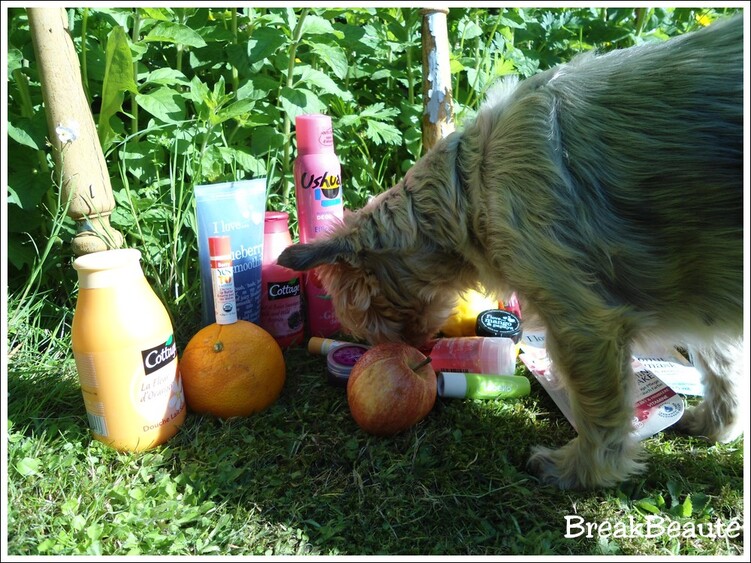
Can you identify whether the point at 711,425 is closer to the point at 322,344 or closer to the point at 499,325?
the point at 499,325

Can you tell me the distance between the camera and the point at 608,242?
2.28m

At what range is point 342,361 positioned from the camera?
10.2 feet

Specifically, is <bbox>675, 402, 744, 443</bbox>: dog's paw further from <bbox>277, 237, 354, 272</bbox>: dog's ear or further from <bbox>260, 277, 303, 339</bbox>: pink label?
<bbox>260, 277, 303, 339</bbox>: pink label

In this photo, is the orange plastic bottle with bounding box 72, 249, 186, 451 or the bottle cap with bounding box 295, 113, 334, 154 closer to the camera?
the orange plastic bottle with bounding box 72, 249, 186, 451

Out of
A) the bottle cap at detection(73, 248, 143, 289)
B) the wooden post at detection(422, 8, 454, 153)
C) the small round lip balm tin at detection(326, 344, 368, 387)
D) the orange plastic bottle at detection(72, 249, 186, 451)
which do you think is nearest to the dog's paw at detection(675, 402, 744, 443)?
the small round lip balm tin at detection(326, 344, 368, 387)

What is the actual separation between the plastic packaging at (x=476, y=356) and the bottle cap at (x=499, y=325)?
0.11m

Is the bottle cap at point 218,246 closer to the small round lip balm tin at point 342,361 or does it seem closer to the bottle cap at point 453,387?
the small round lip balm tin at point 342,361

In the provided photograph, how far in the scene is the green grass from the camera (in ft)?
7.29

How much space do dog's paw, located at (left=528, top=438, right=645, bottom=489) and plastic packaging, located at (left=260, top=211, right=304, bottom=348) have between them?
5.20ft

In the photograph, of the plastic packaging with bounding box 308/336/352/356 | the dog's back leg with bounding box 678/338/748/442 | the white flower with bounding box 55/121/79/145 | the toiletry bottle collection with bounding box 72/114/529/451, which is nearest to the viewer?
the toiletry bottle collection with bounding box 72/114/529/451

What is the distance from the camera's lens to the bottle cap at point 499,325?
334 centimetres

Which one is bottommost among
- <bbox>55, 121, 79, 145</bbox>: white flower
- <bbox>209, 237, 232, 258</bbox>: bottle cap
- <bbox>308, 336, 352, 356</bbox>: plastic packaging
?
<bbox>308, 336, 352, 356</bbox>: plastic packaging

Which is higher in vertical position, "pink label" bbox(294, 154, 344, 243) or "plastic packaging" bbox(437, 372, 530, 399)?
"pink label" bbox(294, 154, 344, 243)

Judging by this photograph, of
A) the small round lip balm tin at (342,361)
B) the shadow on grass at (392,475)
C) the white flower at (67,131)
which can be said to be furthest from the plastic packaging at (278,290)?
the white flower at (67,131)
